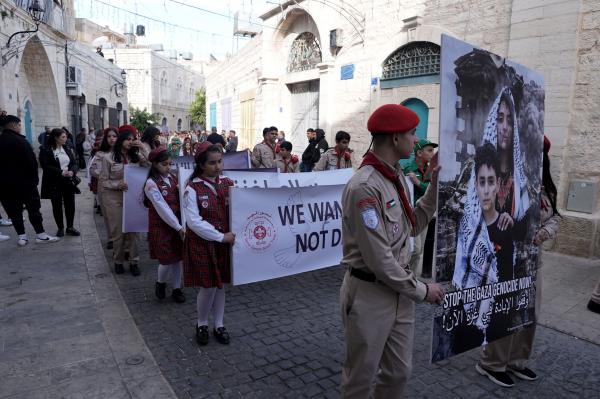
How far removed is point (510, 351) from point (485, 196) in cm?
151

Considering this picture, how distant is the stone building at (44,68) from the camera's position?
15953mm

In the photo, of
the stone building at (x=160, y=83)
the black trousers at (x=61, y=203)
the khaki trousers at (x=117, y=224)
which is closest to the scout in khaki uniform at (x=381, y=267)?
the khaki trousers at (x=117, y=224)

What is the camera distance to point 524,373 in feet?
11.0

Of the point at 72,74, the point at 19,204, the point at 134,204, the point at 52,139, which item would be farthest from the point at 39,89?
the point at 134,204

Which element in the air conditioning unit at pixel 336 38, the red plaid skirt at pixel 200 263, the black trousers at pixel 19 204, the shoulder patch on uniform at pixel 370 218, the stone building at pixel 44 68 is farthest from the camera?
the stone building at pixel 44 68

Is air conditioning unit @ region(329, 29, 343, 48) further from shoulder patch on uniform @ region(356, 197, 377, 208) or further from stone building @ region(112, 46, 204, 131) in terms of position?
stone building @ region(112, 46, 204, 131)

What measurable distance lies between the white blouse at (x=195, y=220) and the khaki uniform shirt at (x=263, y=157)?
4.50 m

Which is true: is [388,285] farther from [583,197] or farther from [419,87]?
[419,87]

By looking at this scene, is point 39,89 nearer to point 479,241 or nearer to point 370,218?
point 370,218

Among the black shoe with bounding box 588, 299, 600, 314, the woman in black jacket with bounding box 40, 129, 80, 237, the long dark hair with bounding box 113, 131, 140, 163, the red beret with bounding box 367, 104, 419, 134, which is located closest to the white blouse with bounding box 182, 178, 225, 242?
the red beret with bounding box 367, 104, 419, 134

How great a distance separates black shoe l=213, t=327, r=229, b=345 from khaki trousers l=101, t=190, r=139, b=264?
240 centimetres

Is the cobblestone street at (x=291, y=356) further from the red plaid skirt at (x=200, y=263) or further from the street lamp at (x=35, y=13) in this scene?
the street lamp at (x=35, y=13)

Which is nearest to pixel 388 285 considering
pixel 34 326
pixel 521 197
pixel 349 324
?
pixel 349 324

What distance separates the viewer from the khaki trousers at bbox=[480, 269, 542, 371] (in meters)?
3.24
